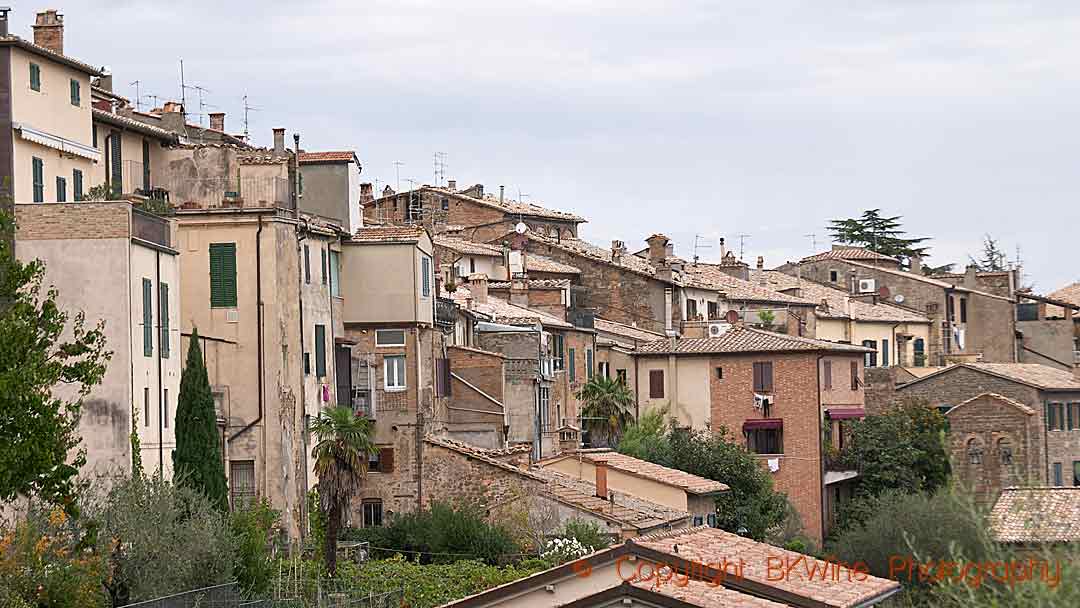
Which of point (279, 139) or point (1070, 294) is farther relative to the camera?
point (1070, 294)

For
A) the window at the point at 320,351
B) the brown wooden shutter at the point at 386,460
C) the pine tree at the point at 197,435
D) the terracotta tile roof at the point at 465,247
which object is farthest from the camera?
the terracotta tile roof at the point at 465,247

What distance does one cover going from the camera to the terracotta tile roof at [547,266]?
79.8 metres

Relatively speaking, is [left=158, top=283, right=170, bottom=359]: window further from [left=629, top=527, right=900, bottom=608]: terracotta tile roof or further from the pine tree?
[left=629, top=527, right=900, bottom=608]: terracotta tile roof

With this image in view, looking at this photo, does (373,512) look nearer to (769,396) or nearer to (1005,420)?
(769,396)

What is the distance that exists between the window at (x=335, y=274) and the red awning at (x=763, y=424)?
25.9m

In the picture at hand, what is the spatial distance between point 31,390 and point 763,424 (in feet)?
140

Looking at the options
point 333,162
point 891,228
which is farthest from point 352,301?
point 891,228

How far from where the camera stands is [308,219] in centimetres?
4531

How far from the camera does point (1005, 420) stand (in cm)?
7569

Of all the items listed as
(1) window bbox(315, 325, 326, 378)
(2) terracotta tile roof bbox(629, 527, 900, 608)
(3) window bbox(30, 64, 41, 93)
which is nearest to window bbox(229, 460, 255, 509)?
(1) window bbox(315, 325, 326, 378)

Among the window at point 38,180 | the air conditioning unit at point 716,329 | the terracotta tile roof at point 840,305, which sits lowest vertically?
the air conditioning unit at point 716,329

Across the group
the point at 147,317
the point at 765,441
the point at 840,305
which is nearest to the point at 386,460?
the point at 147,317

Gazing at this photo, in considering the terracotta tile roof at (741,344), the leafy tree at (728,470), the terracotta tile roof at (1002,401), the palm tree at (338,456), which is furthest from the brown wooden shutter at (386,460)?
the terracotta tile roof at (1002,401)

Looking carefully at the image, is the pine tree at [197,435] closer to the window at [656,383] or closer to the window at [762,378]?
the window at [762,378]
